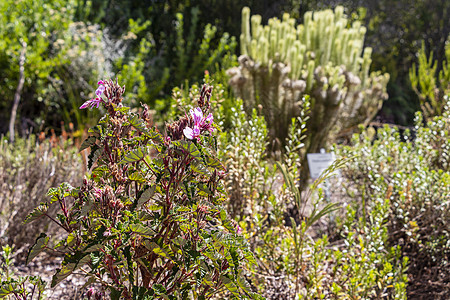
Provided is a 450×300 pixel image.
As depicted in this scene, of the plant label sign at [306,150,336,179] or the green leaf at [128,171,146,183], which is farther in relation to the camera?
the plant label sign at [306,150,336,179]

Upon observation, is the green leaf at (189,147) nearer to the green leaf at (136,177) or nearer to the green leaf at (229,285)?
the green leaf at (136,177)

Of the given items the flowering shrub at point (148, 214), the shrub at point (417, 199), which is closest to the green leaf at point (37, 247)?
the flowering shrub at point (148, 214)

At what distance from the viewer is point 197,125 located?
1022 mm

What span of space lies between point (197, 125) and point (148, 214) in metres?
0.25

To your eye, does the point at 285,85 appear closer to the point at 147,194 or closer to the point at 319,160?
the point at 319,160

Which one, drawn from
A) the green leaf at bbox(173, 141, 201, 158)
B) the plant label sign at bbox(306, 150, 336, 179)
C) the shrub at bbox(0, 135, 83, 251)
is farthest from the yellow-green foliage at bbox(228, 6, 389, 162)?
Result: the green leaf at bbox(173, 141, 201, 158)

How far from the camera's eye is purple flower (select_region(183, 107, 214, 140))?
3.24 ft

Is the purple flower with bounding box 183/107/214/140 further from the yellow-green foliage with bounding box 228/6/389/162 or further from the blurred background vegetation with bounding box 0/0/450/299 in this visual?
the yellow-green foliage with bounding box 228/6/389/162

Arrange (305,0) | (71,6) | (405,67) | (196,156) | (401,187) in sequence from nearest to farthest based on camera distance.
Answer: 1. (196,156)
2. (401,187)
3. (71,6)
4. (305,0)
5. (405,67)

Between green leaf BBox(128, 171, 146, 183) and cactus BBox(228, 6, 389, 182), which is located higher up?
cactus BBox(228, 6, 389, 182)

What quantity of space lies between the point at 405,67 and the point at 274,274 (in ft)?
25.9

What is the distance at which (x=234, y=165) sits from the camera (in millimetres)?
2326

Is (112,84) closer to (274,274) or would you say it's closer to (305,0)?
(274,274)

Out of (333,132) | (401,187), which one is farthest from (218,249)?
(333,132)
